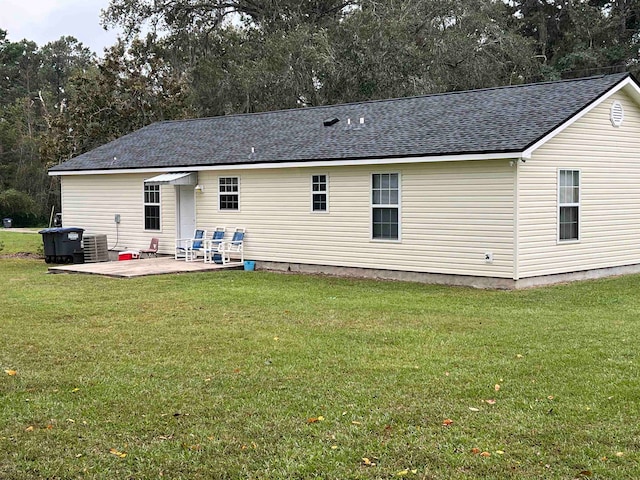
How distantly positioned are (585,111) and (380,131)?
4.33 metres

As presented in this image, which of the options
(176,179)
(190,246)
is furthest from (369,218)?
(176,179)

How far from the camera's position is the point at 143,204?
20.3 meters

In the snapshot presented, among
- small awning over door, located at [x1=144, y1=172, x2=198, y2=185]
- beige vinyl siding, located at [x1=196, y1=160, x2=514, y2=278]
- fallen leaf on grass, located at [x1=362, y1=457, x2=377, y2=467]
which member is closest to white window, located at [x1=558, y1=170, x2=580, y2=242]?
beige vinyl siding, located at [x1=196, y1=160, x2=514, y2=278]

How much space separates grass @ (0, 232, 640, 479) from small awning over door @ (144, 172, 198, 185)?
23.7 ft

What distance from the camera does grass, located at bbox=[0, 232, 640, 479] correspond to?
186 inches

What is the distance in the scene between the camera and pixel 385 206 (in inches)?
604

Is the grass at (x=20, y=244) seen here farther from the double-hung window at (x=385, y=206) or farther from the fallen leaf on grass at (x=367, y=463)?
the fallen leaf on grass at (x=367, y=463)

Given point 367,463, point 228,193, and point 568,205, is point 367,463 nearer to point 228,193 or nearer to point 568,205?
point 568,205

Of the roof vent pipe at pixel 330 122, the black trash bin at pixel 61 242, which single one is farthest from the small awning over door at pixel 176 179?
the roof vent pipe at pixel 330 122

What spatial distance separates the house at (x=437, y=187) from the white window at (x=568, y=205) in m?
0.03

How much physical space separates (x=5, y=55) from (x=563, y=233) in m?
58.0

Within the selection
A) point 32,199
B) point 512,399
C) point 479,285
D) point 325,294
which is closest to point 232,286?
Answer: point 325,294

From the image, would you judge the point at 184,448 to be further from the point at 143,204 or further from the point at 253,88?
the point at 253,88

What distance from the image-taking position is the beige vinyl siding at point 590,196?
13.8 meters
